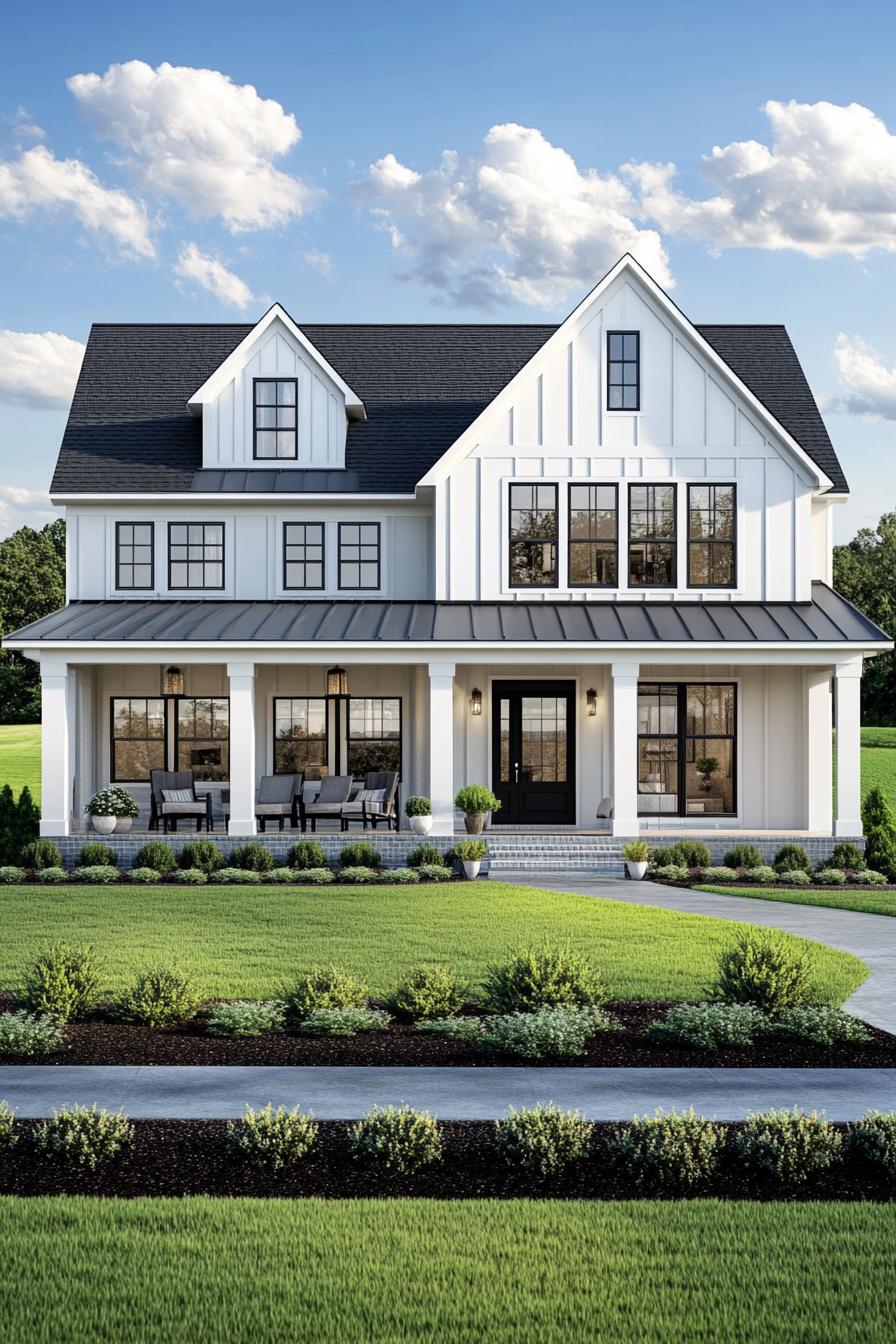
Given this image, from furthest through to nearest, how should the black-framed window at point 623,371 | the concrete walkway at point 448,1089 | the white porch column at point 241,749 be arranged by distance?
the black-framed window at point 623,371 → the white porch column at point 241,749 → the concrete walkway at point 448,1089

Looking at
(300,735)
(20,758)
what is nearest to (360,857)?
(300,735)

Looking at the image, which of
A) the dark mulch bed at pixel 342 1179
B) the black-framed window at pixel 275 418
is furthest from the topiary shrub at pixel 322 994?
the black-framed window at pixel 275 418

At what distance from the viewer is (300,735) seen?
26.4 meters

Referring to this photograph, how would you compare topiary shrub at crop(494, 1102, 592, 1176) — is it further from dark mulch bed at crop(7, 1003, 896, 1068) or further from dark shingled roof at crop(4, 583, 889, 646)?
dark shingled roof at crop(4, 583, 889, 646)

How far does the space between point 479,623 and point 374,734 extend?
3757mm

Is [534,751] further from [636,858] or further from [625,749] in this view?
[636,858]

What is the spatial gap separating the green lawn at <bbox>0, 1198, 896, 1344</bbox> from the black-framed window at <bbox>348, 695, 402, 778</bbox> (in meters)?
19.5

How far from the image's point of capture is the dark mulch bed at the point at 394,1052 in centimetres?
981

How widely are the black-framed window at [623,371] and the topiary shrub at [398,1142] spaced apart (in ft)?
62.7

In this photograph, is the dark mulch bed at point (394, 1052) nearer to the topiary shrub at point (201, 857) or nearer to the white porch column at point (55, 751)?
the topiary shrub at point (201, 857)

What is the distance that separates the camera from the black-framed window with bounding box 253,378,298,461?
26641 mm

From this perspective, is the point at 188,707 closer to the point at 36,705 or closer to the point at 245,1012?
the point at 245,1012

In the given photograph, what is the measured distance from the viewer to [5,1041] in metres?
9.97

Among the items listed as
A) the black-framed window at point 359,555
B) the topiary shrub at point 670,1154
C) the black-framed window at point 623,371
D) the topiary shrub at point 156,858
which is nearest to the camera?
the topiary shrub at point 670,1154
